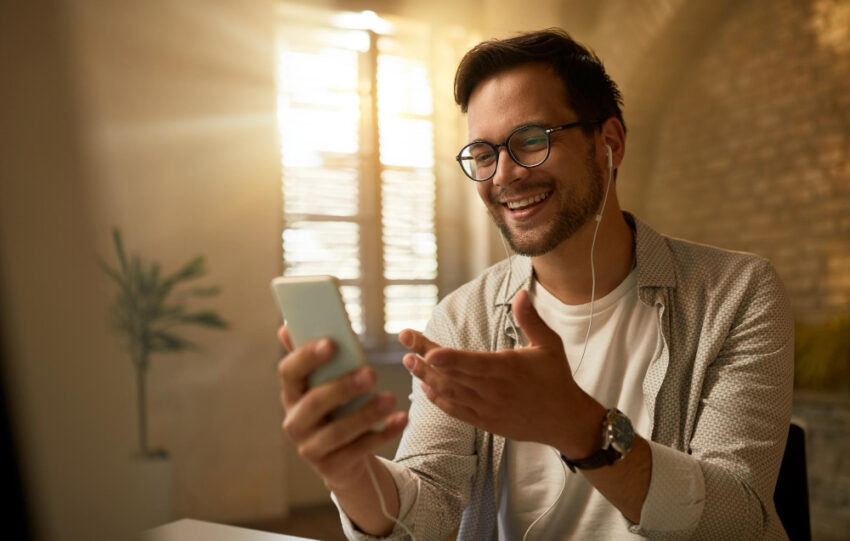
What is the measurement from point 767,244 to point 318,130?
11.1 feet

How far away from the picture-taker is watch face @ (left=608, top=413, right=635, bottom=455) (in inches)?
40.3

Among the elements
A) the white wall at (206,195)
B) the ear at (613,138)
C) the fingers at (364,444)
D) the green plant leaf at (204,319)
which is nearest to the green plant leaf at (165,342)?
the green plant leaf at (204,319)

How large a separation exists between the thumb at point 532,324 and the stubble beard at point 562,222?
2.01 feet

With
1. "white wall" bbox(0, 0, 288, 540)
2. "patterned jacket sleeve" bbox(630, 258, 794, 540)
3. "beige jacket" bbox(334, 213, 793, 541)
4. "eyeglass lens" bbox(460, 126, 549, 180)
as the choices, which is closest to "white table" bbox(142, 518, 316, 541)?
"beige jacket" bbox(334, 213, 793, 541)

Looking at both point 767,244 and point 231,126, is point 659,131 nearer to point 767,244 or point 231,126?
point 767,244

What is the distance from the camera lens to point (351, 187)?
546cm

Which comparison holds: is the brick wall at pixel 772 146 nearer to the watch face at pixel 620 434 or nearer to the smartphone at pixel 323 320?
the watch face at pixel 620 434

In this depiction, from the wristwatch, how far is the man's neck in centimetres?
59

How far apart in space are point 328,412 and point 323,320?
114 mm

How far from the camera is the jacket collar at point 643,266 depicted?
1503 millimetres

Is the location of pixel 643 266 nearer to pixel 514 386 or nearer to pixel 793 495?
pixel 793 495

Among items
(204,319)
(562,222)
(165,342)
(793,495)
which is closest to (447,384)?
(562,222)

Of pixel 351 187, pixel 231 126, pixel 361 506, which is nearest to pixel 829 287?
pixel 351 187

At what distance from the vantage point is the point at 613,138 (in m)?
1.73
